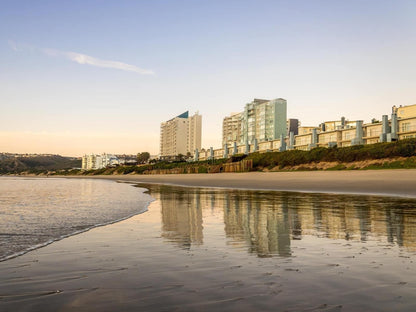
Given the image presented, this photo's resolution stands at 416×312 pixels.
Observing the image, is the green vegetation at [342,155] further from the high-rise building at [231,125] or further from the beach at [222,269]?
the high-rise building at [231,125]

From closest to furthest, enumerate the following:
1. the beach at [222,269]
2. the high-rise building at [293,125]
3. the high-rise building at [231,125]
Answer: the beach at [222,269] → the high-rise building at [293,125] → the high-rise building at [231,125]

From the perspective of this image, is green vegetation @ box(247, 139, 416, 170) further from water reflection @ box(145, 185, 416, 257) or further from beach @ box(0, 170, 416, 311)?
beach @ box(0, 170, 416, 311)

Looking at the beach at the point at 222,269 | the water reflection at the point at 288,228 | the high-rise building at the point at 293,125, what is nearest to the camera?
the beach at the point at 222,269

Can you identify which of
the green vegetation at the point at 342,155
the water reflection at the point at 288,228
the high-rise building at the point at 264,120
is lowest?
the water reflection at the point at 288,228

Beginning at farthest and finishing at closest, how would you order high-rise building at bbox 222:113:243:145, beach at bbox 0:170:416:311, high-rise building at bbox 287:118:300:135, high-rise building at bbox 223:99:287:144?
high-rise building at bbox 222:113:243:145 → high-rise building at bbox 287:118:300:135 → high-rise building at bbox 223:99:287:144 → beach at bbox 0:170:416:311

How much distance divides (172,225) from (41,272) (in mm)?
5180

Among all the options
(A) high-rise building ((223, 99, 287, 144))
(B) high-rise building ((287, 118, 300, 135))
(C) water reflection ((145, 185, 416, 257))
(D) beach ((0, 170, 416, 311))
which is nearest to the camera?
(D) beach ((0, 170, 416, 311))

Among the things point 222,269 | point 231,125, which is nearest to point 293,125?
point 231,125

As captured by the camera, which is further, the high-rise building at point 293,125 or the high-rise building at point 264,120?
the high-rise building at point 293,125

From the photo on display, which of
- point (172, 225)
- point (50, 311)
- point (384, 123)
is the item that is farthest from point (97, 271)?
point (384, 123)

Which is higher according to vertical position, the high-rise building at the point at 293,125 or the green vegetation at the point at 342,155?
the high-rise building at the point at 293,125

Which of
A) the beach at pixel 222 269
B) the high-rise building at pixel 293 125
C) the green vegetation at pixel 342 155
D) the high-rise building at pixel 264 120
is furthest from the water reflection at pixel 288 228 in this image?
the high-rise building at pixel 293 125

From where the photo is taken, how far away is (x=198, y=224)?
1007cm

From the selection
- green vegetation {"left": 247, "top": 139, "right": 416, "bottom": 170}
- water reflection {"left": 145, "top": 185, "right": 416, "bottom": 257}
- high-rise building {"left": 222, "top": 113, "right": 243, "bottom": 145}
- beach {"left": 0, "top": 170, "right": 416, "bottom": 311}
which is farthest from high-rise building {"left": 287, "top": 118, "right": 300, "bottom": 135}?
beach {"left": 0, "top": 170, "right": 416, "bottom": 311}
